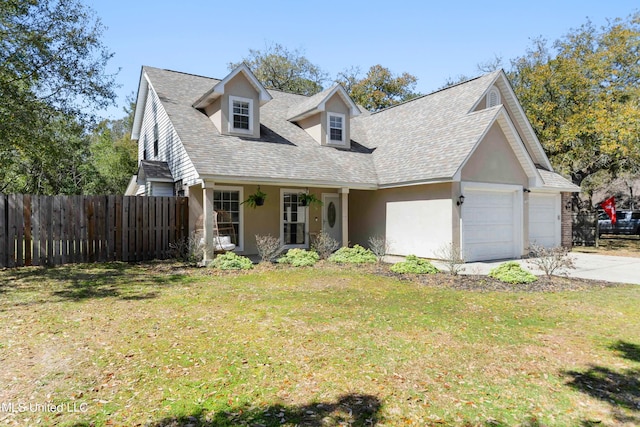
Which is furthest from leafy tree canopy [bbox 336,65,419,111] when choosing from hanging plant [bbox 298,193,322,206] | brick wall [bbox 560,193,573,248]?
hanging plant [bbox 298,193,322,206]

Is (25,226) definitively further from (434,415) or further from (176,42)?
(434,415)

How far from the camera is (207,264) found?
1107cm

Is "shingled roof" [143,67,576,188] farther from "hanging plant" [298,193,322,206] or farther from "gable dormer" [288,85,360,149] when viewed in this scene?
"hanging plant" [298,193,322,206]

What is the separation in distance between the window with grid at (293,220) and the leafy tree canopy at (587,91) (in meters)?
14.3

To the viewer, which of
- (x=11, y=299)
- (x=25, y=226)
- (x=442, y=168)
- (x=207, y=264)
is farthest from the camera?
(x=442, y=168)

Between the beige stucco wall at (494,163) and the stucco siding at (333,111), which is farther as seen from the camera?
the stucco siding at (333,111)

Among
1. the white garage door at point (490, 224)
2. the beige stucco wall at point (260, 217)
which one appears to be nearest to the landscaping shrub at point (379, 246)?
the white garage door at point (490, 224)

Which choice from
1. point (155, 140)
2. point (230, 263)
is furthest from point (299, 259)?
point (155, 140)

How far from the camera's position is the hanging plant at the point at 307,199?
1420cm

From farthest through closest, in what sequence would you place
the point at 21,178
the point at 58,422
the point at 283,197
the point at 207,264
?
the point at 21,178 → the point at 283,197 → the point at 207,264 → the point at 58,422

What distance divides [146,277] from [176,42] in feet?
26.6

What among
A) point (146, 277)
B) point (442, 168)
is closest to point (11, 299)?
point (146, 277)

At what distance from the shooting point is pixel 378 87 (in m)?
33.4

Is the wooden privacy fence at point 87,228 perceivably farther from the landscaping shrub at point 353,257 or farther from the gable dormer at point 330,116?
the gable dormer at point 330,116
